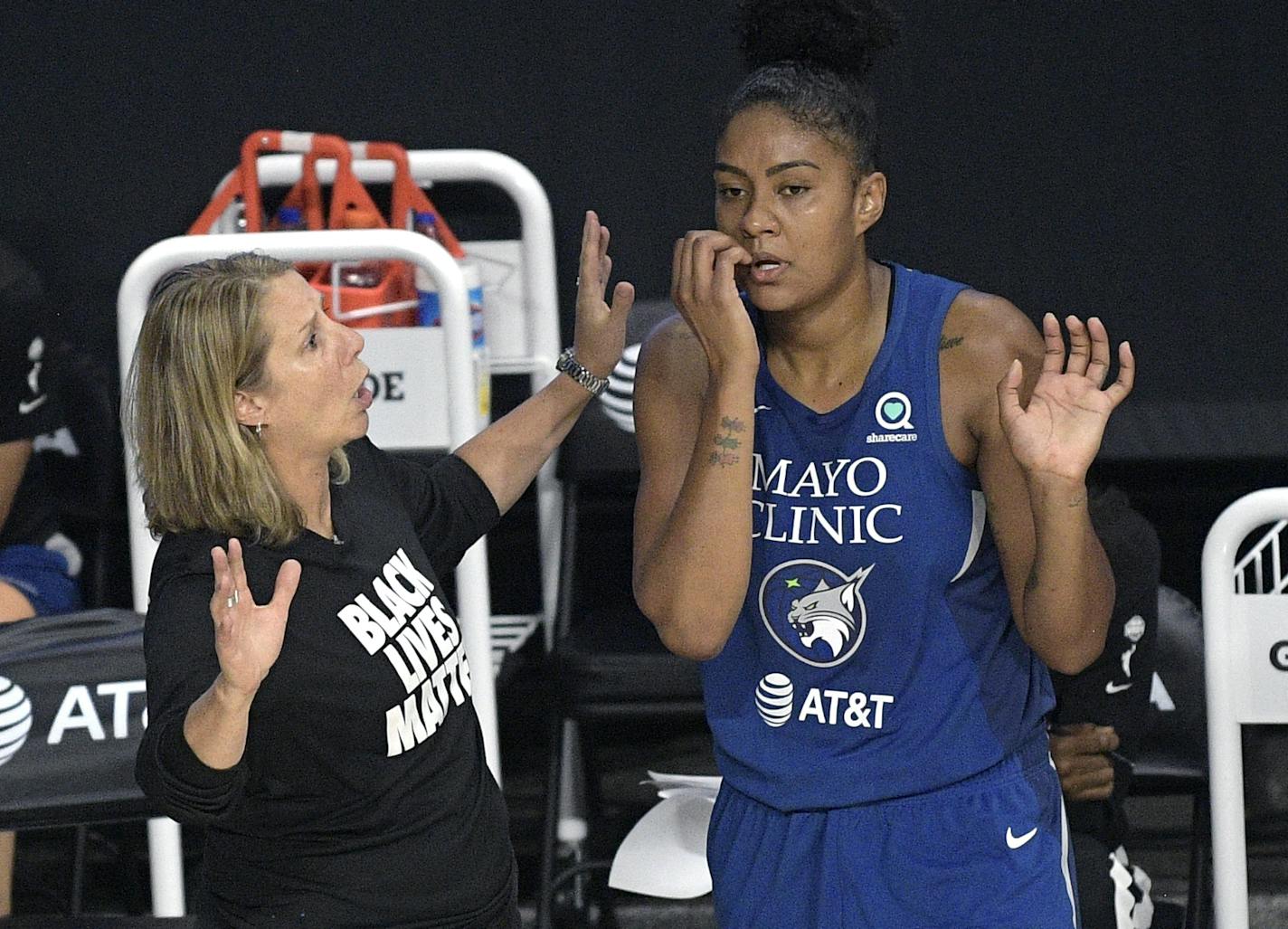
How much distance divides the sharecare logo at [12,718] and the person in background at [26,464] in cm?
74

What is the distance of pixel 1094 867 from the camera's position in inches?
104

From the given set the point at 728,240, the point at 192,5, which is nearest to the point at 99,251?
the point at 192,5

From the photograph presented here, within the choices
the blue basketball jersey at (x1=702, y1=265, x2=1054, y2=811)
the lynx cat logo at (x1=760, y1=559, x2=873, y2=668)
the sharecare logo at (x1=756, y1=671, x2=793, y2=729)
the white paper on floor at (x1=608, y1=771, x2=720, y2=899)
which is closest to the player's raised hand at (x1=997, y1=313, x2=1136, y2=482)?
the blue basketball jersey at (x1=702, y1=265, x2=1054, y2=811)

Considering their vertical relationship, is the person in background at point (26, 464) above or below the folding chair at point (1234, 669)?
above

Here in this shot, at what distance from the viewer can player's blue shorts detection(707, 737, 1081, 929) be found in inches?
77.7

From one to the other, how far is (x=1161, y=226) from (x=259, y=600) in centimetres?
233

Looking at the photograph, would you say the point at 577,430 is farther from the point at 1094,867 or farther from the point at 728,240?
the point at 728,240

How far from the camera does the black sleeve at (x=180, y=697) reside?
1.90 meters

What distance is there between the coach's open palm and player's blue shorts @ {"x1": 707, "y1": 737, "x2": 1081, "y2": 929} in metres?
0.60

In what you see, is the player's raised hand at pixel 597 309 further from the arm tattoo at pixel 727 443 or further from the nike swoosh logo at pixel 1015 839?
the nike swoosh logo at pixel 1015 839

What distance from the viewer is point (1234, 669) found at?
2.41m

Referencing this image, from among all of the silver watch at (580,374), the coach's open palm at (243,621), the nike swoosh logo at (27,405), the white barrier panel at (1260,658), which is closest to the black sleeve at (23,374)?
the nike swoosh logo at (27,405)

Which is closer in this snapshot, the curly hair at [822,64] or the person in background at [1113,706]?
the curly hair at [822,64]

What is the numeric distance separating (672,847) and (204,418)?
1178mm
